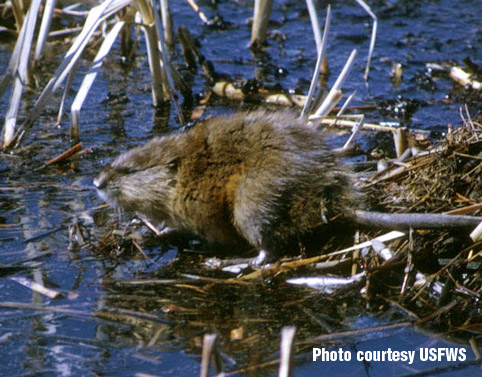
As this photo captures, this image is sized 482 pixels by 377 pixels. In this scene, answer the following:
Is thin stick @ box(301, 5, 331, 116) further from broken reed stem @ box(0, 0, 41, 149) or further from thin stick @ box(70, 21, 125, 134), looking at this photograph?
broken reed stem @ box(0, 0, 41, 149)

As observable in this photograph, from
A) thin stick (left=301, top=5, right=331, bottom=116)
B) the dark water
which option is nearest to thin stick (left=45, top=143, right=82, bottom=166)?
the dark water

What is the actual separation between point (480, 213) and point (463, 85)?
124 inches

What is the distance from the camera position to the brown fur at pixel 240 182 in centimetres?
382

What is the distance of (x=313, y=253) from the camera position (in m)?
3.99

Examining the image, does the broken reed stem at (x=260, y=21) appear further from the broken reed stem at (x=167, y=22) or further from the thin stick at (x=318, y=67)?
the thin stick at (x=318, y=67)

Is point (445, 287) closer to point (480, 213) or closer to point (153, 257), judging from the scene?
point (480, 213)

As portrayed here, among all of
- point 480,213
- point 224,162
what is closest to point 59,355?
point 224,162

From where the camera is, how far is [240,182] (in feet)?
12.8

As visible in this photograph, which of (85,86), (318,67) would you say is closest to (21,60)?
(85,86)

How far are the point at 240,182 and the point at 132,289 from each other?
744 mm

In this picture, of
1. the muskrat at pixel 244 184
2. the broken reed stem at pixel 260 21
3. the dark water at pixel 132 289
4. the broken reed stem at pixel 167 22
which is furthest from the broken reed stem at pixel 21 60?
the broken reed stem at pixel 260 21

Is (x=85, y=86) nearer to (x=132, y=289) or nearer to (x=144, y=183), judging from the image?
(x=144, y=183)

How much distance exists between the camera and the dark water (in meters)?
3.11

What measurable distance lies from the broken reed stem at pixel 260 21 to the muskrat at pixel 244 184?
3.05 metres
